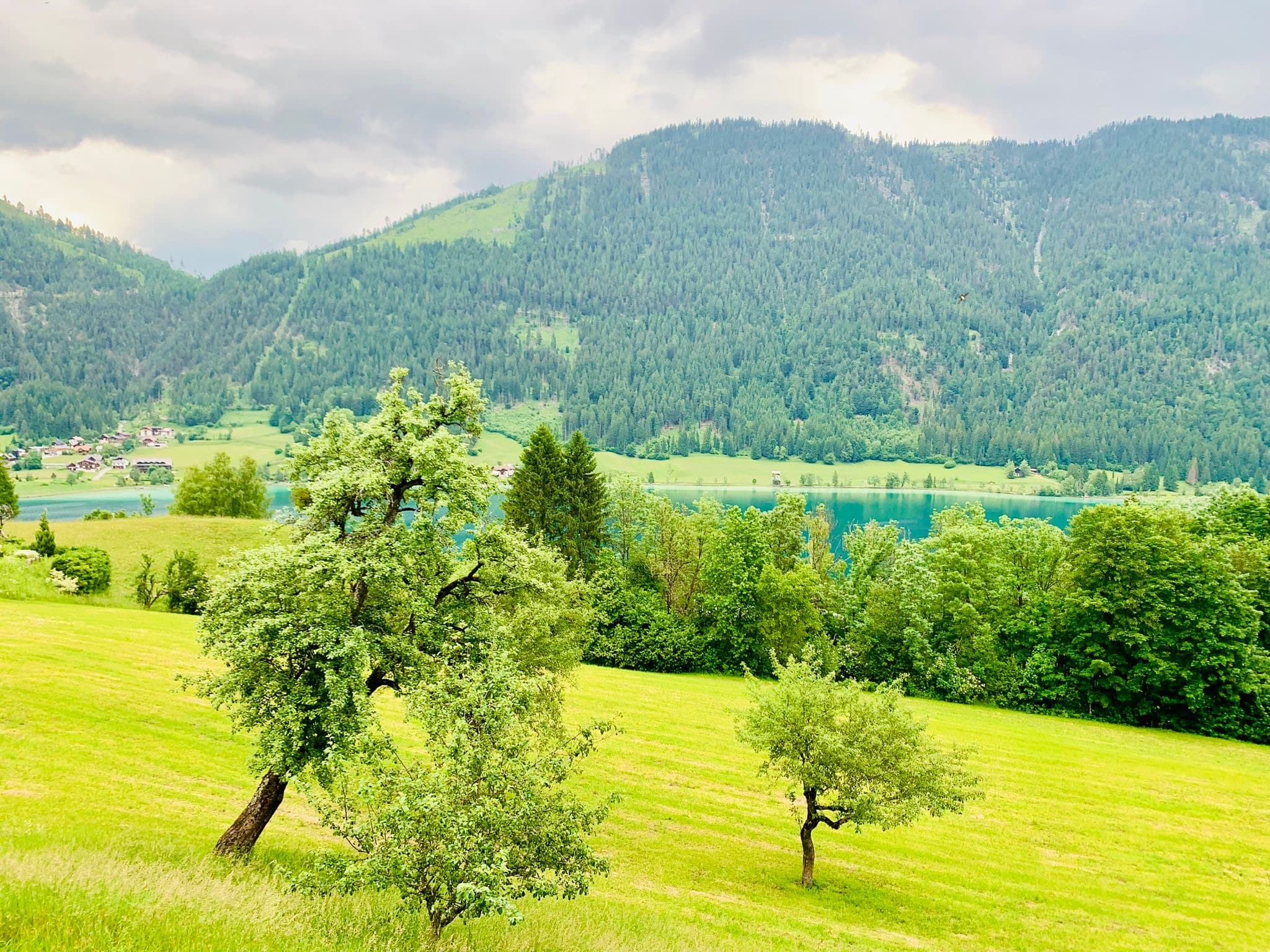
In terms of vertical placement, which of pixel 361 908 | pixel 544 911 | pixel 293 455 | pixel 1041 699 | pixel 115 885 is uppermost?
pixel 293 455

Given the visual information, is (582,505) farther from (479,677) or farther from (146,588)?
(479,677)

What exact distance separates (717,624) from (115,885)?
170ft

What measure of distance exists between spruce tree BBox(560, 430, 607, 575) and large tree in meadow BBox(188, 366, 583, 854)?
143 ft

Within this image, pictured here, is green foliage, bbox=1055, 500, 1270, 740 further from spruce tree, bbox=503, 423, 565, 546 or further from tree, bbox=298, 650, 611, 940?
tree, bbox=298, 650, 611, 940

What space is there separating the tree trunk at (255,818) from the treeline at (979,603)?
27.2 m

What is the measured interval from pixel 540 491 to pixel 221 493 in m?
50.7

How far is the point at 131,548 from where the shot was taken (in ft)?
211

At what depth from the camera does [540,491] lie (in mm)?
61750

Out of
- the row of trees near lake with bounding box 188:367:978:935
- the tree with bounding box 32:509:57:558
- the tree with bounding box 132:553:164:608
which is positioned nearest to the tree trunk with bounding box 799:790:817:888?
the row of trees near lake with bounding box 188:367:978:935

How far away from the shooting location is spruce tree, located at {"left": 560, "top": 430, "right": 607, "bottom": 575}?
62188 millimetres

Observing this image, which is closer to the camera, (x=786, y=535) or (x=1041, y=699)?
(x=1041, y=699)

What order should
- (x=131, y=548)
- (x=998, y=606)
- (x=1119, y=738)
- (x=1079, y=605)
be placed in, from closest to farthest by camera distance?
(x=1119, y=738) → (x=1079, y=605) → (x=998, y=606) → (x=131, y=548)

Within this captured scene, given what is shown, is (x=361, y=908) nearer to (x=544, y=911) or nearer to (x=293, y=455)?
(x=544, y=911)

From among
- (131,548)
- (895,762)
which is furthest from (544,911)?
(131,548)
